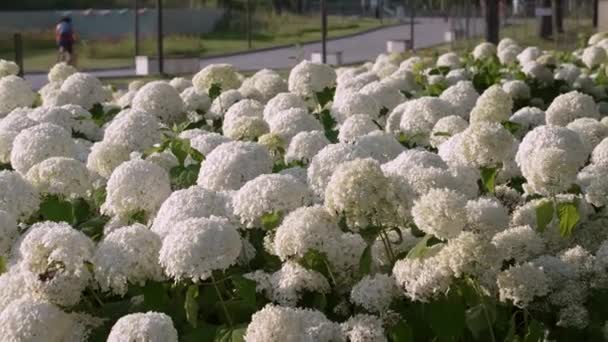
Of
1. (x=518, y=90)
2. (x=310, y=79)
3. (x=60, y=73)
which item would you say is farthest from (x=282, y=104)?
(x=60, y=73)

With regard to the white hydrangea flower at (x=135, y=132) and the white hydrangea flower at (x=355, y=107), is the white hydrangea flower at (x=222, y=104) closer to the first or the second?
the white hydrangea flower at (x=355, y=107)

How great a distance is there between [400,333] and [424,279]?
153 millimetres

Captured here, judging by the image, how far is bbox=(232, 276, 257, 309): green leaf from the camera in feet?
9.52

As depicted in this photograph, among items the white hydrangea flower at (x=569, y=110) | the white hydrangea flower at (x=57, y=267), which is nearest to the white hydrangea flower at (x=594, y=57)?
the white hydrangea flower at (x=569, y=110)

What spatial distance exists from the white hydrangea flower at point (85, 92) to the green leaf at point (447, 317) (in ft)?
13.0

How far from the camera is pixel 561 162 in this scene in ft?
11.0

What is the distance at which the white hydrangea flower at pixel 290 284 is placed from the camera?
293 cm

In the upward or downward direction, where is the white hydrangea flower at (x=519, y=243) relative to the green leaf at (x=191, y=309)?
upward

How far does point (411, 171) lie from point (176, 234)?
81 centimetres

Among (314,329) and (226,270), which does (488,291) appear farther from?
(226,270)

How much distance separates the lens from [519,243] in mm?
3139

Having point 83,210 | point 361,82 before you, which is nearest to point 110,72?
point 361,82

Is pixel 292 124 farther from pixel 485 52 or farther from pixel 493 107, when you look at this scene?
Result: pixel 485 52

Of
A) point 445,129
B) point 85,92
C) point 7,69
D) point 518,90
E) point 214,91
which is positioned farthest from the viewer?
point 7,69
